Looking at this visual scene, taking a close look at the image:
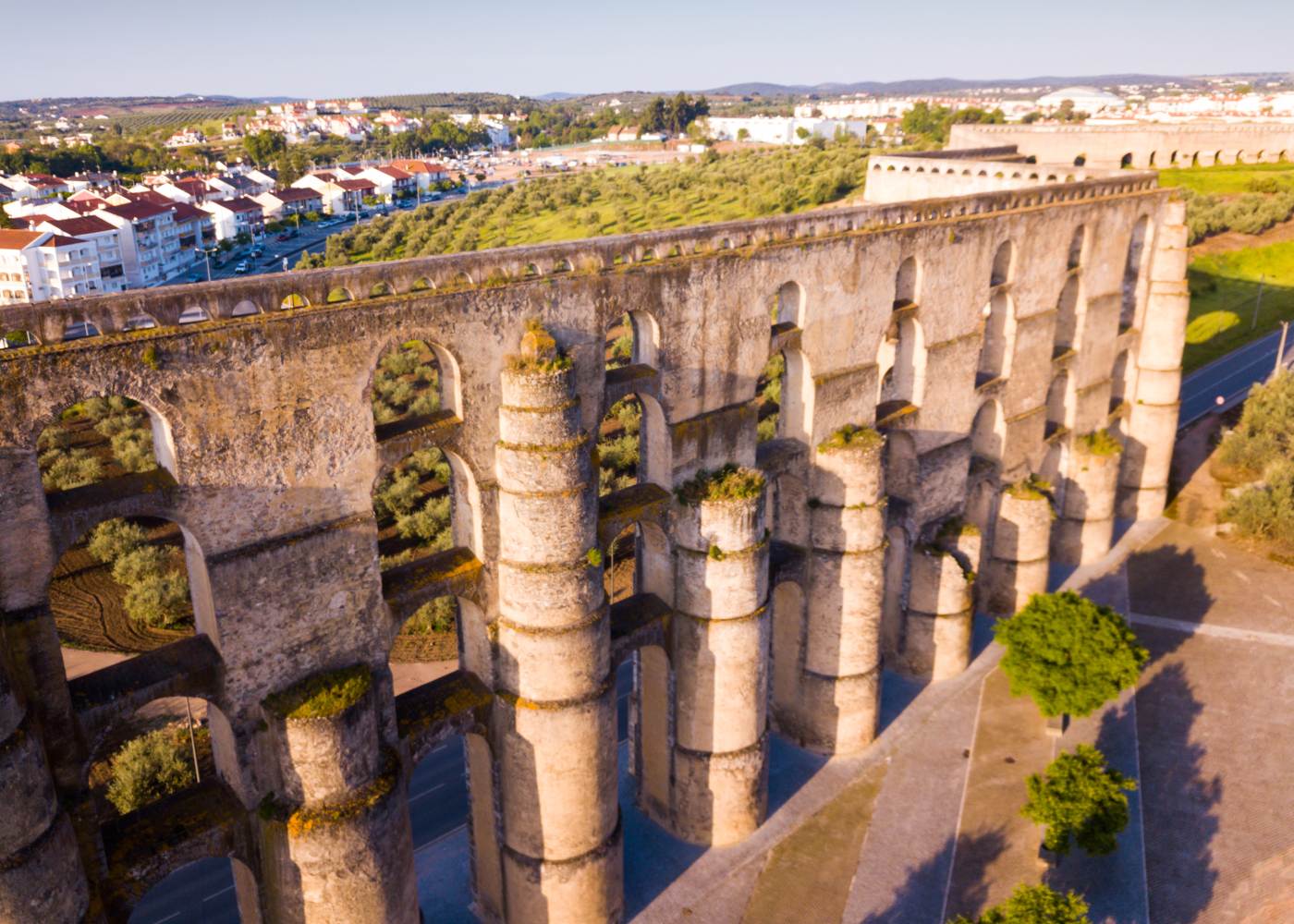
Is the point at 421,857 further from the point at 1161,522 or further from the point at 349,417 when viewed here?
the point at 1161,522

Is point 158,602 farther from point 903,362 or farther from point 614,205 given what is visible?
point 614,205

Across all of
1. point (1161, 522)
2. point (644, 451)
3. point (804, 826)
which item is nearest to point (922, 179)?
point (1161, 522)

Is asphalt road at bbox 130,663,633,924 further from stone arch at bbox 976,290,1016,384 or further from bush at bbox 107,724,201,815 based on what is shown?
→ stone arch at bbox 976,290,1016,384

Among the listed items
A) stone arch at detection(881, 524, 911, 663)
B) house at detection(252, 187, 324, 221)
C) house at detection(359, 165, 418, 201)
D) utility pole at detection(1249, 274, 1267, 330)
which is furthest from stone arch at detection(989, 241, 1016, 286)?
house at detection(359, 165, 418, 201)

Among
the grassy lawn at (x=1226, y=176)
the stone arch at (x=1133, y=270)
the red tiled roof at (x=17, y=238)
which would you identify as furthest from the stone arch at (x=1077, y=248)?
the red tiled roof at (x=17, y=238)

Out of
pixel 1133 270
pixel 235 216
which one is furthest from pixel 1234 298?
pixel 235 216

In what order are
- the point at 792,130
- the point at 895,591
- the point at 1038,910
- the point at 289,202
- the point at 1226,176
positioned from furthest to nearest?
the point at 792,130 → the point at 289,202 → the point at 1226,176 → the point at 895,591 → the point at 1038,910
